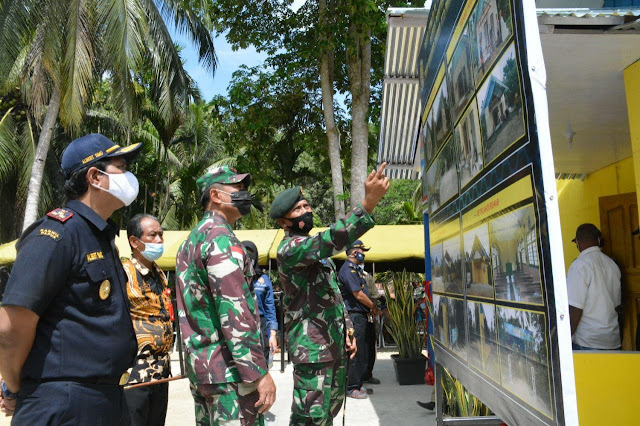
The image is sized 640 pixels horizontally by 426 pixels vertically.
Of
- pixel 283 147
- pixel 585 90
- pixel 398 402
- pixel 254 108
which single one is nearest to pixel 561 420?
pixel 585 90

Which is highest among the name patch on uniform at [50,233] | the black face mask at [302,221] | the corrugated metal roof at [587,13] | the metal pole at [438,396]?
the corrugated metal roof at [587,13]

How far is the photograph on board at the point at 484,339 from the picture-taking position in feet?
7.71

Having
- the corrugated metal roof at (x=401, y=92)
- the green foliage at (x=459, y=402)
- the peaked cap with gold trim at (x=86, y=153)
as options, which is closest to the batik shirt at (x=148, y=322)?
the peaked cap with gold trim at (x=86, y=153)

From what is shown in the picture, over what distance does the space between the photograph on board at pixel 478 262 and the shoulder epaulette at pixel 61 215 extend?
1651 mm

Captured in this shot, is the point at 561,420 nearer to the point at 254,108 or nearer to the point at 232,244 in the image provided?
the point at 232,244

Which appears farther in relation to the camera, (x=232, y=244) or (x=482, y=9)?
(x=232, y=244)

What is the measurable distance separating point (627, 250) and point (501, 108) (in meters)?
4.65

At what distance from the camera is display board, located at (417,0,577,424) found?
1.69m

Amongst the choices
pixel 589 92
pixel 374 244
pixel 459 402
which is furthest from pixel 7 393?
pixel 374 244

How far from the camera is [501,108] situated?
207cm

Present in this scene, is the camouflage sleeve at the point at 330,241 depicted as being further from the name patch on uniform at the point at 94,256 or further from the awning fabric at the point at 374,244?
the awning fabric at the point at 374,244

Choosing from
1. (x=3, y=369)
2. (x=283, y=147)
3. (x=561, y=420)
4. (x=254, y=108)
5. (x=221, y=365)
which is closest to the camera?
(x=561, y=420)

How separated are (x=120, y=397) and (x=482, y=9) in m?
2.10

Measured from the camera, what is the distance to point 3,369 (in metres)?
2.00
